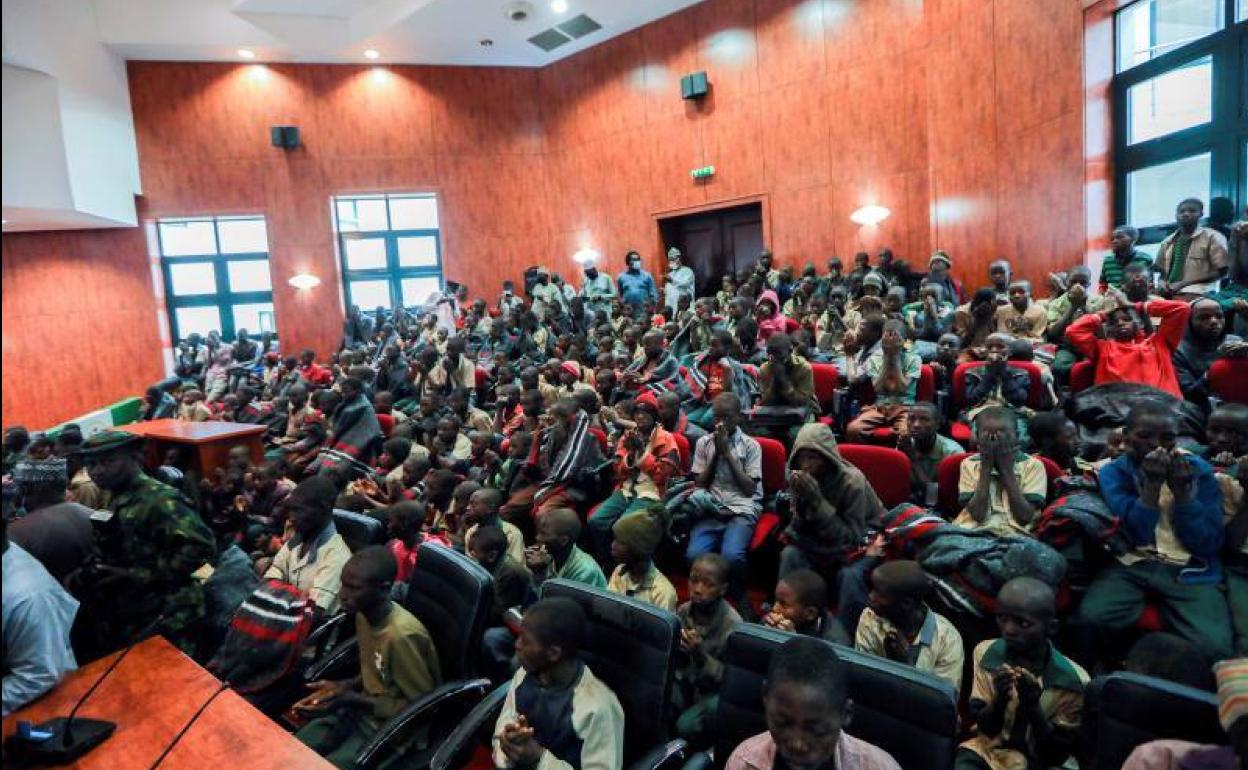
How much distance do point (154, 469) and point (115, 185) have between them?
25.5 ft

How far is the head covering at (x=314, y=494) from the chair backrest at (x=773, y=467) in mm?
2152

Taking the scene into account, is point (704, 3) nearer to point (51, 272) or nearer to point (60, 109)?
point (60, 109)

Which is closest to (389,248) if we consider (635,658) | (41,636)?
(41,636)

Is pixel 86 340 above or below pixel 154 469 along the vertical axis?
above

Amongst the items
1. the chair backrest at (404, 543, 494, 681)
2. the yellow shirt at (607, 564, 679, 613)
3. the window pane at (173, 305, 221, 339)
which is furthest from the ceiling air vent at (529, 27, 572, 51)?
the chair backrest at (404, 543, 494, 681)

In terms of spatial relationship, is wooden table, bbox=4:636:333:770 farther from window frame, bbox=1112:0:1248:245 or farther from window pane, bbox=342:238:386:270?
window pane, bbox=342:238:386:270

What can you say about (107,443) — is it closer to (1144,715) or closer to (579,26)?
(1144,715)

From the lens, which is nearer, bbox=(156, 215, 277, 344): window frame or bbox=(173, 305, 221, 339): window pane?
bbox=(156, 215, 277, 344): window frame

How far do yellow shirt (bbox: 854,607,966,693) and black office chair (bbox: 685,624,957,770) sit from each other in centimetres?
61

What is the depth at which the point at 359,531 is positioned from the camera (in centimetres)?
319

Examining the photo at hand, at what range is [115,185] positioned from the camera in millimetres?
11156

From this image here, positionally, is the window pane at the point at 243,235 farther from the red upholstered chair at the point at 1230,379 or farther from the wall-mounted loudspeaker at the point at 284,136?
the red upholstered chair at the point at 1230,379

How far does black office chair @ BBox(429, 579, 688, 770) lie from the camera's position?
6.85ft

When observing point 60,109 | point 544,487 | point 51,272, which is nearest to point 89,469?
point 544,487
